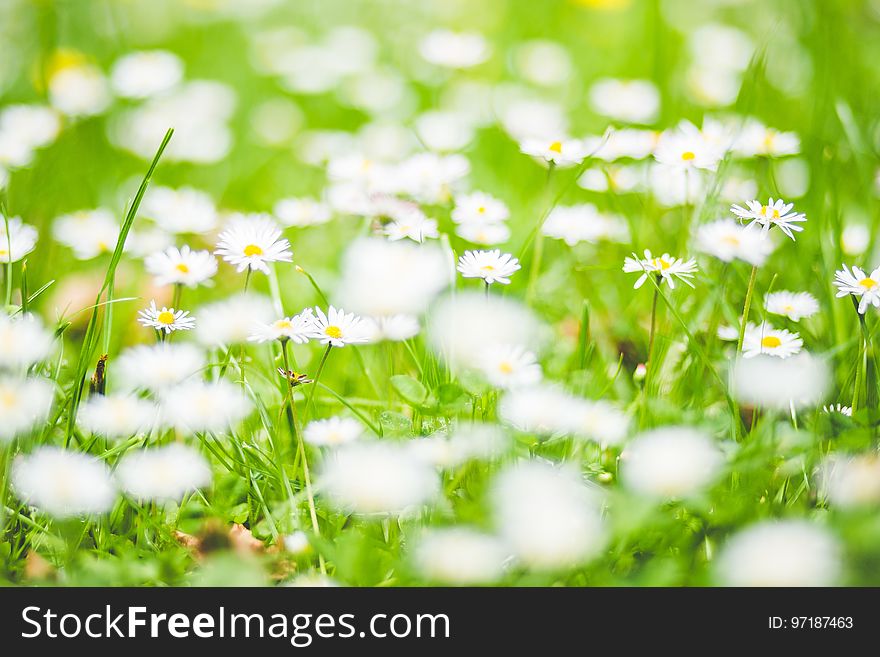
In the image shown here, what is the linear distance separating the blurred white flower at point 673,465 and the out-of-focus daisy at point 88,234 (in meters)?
0.77

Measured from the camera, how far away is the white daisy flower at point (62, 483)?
687mm

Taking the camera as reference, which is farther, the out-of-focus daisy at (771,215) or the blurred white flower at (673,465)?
the out-of-focus daisy at (771,215)

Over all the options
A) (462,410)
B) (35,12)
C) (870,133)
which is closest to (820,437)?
(462,410)

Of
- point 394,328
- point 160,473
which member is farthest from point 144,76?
point 160,473

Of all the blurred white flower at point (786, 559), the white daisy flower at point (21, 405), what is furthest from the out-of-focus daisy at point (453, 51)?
the blurred white flower at point (786, 559)

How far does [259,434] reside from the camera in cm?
91

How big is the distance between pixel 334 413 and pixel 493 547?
0.38 meters

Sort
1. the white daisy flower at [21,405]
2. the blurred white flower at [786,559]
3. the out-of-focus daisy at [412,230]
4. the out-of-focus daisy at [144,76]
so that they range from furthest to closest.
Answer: the out-of-focus daisy at [144,76] → the out-of-focus daisy at [412,230] → the white daisy flower at [21,405] → the blurred white flower at [786,559]

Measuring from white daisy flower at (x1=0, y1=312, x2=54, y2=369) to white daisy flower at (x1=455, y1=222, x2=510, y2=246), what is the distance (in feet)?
1.65

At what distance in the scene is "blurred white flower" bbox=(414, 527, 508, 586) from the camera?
631 millimetres

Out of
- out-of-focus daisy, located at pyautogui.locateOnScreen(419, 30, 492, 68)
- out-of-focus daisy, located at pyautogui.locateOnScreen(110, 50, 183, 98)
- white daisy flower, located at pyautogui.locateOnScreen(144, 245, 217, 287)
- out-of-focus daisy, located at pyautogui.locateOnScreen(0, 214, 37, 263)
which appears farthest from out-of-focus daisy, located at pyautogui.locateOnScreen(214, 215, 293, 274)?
out-of-focus daisy, located at pyautogui.locateOnScreen(110, 50, 183, 98)

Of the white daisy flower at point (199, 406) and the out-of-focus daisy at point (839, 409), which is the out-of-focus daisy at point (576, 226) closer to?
the out-of-focus daisy at point (839, 409)

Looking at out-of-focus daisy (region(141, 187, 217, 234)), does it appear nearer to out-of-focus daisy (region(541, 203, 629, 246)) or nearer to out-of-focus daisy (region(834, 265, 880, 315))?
out-of-focus daisy (region(541, 203, 629, 246))
